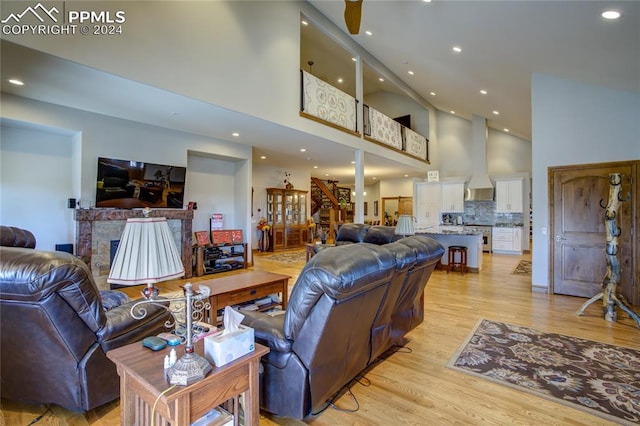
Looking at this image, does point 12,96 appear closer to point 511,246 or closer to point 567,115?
point 567,115

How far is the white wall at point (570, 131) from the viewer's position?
4.54m

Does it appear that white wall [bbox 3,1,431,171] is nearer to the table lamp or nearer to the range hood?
the table lamp

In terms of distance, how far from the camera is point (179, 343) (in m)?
1.63

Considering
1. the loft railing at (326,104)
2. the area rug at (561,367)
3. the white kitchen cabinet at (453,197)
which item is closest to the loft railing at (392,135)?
the loft railing at (326,104)

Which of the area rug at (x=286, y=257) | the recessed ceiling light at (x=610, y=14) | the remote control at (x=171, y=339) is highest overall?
the recessed ceiling light at (x=610, y=14)

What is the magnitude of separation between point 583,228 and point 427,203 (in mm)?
6578

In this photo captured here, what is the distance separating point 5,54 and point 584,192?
775 cm

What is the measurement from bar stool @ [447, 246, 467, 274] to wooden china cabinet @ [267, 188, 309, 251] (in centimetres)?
546

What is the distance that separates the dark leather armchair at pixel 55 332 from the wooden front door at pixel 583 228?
6127mm

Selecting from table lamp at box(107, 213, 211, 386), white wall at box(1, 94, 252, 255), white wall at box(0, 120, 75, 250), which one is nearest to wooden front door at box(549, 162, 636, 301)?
table lamp at box(107, 213, 211, 386)

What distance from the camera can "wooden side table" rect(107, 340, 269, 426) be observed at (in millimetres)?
1249

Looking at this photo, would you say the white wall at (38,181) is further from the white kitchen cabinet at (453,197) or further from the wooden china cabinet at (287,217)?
the white kitchen cabinet at (453,197)

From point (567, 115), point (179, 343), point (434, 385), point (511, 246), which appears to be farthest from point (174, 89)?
point (511, 246)

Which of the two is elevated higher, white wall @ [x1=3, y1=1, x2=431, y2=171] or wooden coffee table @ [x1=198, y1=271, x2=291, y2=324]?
white wall @ [x1=3, y1=1, x2=431, y2=171]
